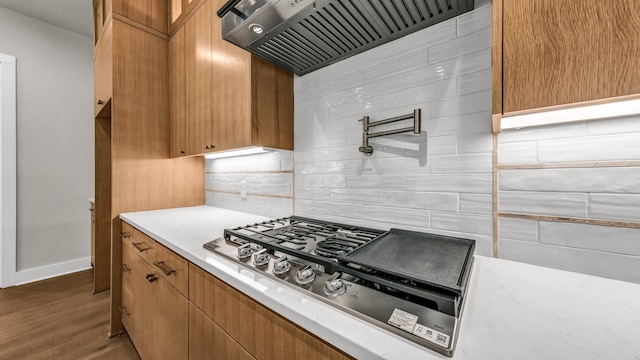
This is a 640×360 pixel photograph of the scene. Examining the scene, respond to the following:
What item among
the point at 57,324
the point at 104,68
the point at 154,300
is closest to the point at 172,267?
the point at 154,300

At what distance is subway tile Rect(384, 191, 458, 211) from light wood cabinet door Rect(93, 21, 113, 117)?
6.84 ft

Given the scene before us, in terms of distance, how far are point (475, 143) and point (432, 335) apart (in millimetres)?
714

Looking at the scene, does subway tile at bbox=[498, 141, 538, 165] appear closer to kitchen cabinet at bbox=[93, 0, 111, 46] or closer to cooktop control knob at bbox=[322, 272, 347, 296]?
cooktop control knob at bbox=[322, 272, 347, 296]

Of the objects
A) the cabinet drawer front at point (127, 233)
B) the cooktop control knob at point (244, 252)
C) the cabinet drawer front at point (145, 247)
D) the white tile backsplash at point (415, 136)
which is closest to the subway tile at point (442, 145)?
the white tile backsplash at point (415, 136)

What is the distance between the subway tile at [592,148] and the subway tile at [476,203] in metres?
0.20

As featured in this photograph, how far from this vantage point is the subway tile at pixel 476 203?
0.85m

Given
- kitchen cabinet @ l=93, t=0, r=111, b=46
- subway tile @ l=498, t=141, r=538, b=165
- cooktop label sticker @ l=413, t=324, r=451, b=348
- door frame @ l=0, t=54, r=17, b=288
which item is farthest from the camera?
door frame @ l=0, t=54, r=17, b=288

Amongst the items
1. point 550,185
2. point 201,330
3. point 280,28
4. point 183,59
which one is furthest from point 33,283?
point 550,185

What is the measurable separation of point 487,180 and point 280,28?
98 centimetres

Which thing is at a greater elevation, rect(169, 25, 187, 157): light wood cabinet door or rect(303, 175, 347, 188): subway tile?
rect(169, 25, 187, 157): light wood cabinet door

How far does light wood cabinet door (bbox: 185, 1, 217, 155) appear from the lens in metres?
1.52

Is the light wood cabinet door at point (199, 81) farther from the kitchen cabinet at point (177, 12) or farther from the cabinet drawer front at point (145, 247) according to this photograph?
the cabinet drawer front at point (145, 247)

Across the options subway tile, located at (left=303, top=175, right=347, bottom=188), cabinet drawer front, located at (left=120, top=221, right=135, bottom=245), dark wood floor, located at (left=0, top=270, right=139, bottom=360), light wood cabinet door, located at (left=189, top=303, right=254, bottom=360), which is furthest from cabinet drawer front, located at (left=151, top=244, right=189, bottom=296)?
dark wood floor, located at (left=0, top=270, right=139, bottom=360)

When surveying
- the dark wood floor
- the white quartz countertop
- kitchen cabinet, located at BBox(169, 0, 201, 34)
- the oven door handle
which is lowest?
the dark wood floor
